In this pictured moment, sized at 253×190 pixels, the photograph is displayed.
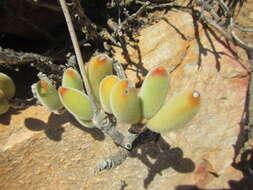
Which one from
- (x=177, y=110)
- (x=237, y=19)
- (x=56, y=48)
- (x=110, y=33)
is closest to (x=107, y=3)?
(x=110, y=33)

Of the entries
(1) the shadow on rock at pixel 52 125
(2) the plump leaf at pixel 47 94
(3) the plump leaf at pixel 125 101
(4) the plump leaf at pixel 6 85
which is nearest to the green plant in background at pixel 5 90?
(4) the plump leaf at pixel 6 85

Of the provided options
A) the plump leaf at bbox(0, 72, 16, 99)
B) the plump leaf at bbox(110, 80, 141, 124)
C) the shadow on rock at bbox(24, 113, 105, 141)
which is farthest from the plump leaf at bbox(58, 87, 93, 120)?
the shadow on rock at bbox(24, 113, 105, 141)

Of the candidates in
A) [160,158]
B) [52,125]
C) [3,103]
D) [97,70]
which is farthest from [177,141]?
[3,103]

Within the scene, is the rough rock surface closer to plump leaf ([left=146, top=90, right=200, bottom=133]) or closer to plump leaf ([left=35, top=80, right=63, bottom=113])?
plump leaf ([left=35, top=80, right=63, bottom=113])

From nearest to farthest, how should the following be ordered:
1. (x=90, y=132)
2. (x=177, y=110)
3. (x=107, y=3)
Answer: (x=177, y=110), (x=90, y=132), (x=107, y=3)

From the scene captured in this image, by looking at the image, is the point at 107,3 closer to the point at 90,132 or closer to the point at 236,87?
the point at 90,132

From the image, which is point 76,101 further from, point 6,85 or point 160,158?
point 160,158
